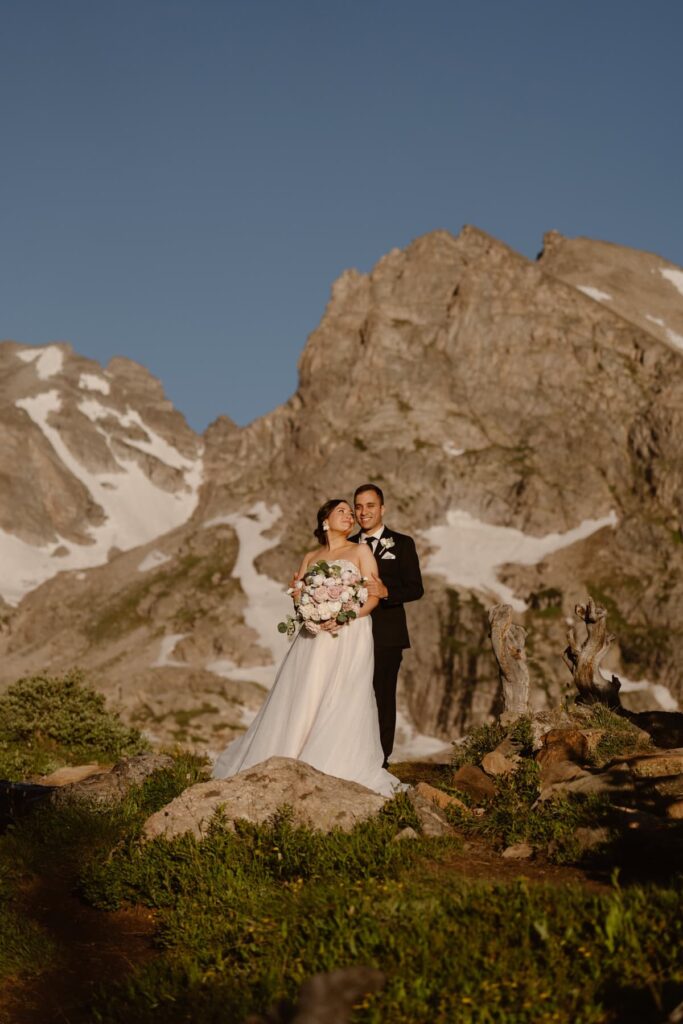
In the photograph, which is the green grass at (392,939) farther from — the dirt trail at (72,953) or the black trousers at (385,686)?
the black trousers at (385,686)

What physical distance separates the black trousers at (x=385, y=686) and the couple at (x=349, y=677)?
0.05 ft

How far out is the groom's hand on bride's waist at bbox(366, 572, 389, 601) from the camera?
1263 cm

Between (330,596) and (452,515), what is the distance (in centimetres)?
16446

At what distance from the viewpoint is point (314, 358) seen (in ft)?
649

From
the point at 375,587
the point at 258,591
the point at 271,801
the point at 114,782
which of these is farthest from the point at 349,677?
the point at 258,591

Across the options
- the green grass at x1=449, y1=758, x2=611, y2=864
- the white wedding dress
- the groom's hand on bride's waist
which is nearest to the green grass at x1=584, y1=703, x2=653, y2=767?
the green grass at x1=449, y1=758, x2=611, y2=864

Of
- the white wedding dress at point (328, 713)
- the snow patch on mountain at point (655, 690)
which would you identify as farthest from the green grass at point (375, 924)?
the snow patch on mountain at point (655, 690)

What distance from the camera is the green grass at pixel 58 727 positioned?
19906 mm

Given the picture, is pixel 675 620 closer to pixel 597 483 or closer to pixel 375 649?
pixel 597 483

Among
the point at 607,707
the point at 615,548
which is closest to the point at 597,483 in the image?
the point at 615,548

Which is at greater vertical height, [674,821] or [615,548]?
[615,548]

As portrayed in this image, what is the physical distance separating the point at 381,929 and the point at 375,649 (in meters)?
6.38

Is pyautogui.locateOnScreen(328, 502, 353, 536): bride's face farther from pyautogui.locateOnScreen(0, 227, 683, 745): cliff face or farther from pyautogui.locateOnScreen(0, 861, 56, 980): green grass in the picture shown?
pyautogui.locateOnScreen(0, 227, 683, 745): cliff face

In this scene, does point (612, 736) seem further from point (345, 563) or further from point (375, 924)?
point (375, 924)
